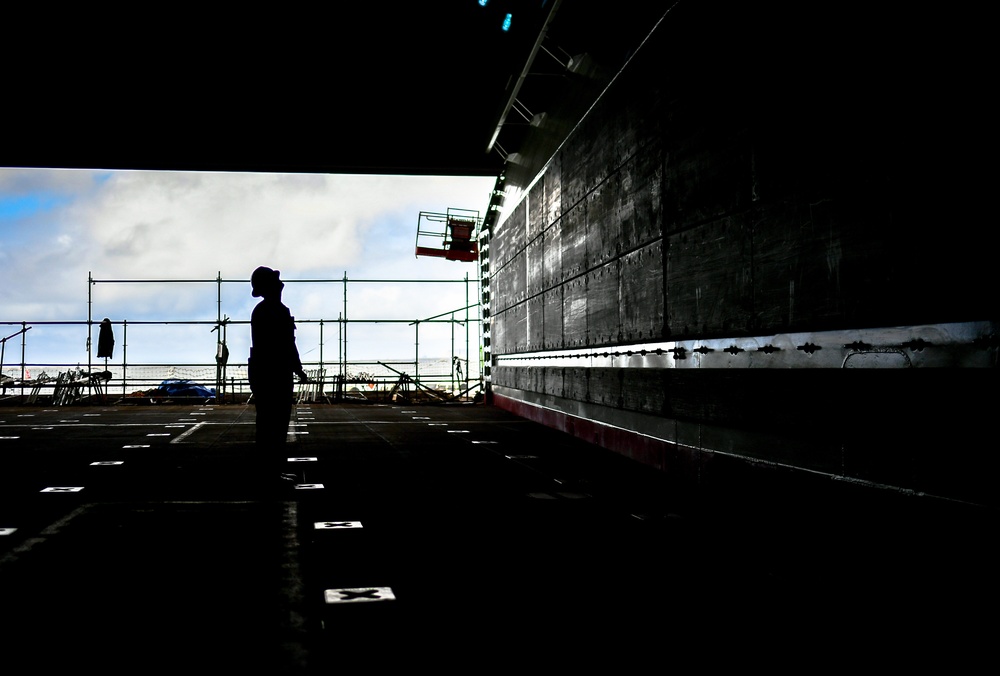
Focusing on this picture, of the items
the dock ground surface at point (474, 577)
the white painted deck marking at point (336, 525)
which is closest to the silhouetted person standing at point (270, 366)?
the dock ground surface at point (474, 577)

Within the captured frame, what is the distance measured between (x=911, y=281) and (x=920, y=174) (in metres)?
0.53

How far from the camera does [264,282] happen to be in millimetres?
6664

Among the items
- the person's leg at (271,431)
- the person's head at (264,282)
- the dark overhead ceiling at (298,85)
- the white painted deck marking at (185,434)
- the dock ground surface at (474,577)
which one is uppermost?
the dark overhead ceiling at (298,85)

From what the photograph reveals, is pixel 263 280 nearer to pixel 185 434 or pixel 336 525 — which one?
pixel 336 525

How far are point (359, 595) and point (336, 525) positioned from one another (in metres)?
1.66

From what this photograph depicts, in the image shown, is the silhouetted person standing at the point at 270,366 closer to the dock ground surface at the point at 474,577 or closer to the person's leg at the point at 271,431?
the person's leg at the point at 271,431

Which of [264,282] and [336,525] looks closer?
[336,525]

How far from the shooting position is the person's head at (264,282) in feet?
21.8

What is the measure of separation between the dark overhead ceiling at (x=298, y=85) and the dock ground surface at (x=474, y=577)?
546 centimetres

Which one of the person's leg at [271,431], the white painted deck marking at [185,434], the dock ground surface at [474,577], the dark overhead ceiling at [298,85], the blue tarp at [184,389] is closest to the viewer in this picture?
the dock ground surface at [474,577]

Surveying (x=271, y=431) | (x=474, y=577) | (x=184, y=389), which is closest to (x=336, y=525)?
(x=474, y=577)

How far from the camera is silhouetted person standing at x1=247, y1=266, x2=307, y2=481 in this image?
21.7ft

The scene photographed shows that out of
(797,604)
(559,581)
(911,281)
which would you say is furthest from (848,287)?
(559,581)

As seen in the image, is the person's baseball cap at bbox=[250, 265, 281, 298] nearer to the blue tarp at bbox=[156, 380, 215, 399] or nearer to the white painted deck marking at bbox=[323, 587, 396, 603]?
the white painted deck marking at bbox=[323, 587, 396, 603]
